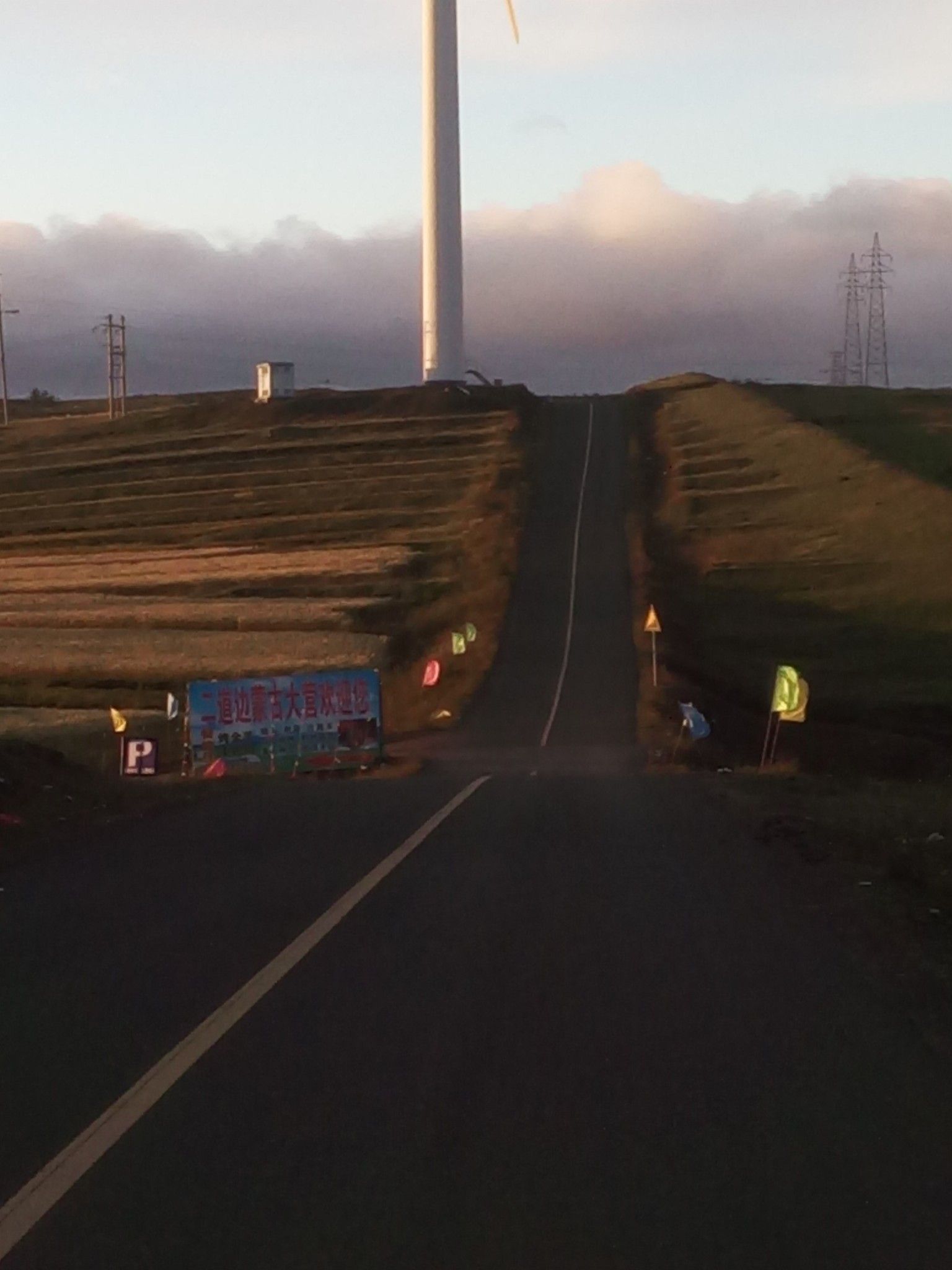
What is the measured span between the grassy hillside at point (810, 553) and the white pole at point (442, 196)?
46.7 feet

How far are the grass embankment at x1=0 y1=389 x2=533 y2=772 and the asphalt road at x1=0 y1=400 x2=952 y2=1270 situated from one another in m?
27.7

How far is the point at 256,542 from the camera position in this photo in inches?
3088

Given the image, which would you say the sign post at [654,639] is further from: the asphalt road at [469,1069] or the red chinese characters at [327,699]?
the asphalt road at [469,1069]

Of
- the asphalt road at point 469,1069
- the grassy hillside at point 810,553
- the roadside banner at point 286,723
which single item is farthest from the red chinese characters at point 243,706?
the grassy hillside at point 810,553

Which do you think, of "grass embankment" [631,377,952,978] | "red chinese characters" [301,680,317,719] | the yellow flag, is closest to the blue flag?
"grass embankment" [631,377,952,978]

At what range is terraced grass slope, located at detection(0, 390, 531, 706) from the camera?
50.5 m

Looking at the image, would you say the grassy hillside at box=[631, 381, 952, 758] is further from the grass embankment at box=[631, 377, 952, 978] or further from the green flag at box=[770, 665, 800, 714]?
the green flag at box=[770, 665, 800, 714]

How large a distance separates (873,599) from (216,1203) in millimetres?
58126

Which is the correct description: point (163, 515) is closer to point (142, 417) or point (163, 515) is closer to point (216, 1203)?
point (142, 417)

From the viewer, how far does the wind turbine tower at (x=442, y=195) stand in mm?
86000

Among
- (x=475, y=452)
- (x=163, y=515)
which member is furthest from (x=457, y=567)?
(x=475, y=452)

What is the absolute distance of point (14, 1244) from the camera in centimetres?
532

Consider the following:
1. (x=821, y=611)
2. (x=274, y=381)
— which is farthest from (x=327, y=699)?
(x=274, y=381)

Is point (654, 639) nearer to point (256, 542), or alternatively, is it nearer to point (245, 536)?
point (256, 542)
